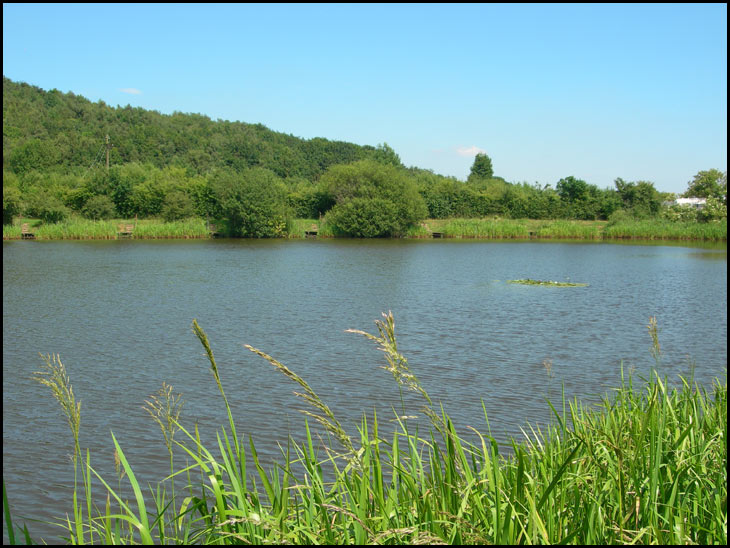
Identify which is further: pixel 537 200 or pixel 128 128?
pixel 128 128

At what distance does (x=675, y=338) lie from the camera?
511 inches

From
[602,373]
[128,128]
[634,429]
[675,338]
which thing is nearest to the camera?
[634,429]

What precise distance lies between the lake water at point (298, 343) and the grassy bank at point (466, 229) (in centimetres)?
2026

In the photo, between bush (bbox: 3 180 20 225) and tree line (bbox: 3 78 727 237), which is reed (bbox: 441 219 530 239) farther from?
bush (bbox: 3 180 20 225)

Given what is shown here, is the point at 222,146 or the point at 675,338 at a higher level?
the point at 222,146

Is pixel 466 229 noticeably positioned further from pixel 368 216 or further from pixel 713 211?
pixel 713 211

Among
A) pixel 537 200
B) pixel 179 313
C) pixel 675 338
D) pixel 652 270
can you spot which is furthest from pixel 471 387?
pixel 537 200

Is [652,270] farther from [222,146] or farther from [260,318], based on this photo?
[222,146]

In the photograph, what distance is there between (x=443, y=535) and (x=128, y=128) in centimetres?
9119

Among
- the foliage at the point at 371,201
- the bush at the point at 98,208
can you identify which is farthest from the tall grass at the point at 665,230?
the bush at the point at 98,208

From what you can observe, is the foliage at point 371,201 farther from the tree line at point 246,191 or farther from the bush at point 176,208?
the bush at point 176,208

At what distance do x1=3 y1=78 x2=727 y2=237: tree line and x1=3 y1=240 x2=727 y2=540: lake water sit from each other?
79.1ft

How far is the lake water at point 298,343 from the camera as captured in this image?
753cm

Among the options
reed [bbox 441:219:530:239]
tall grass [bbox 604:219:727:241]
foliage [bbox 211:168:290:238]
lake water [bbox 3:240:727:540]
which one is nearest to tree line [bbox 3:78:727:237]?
foliage [bbox 211:168:290:238]
